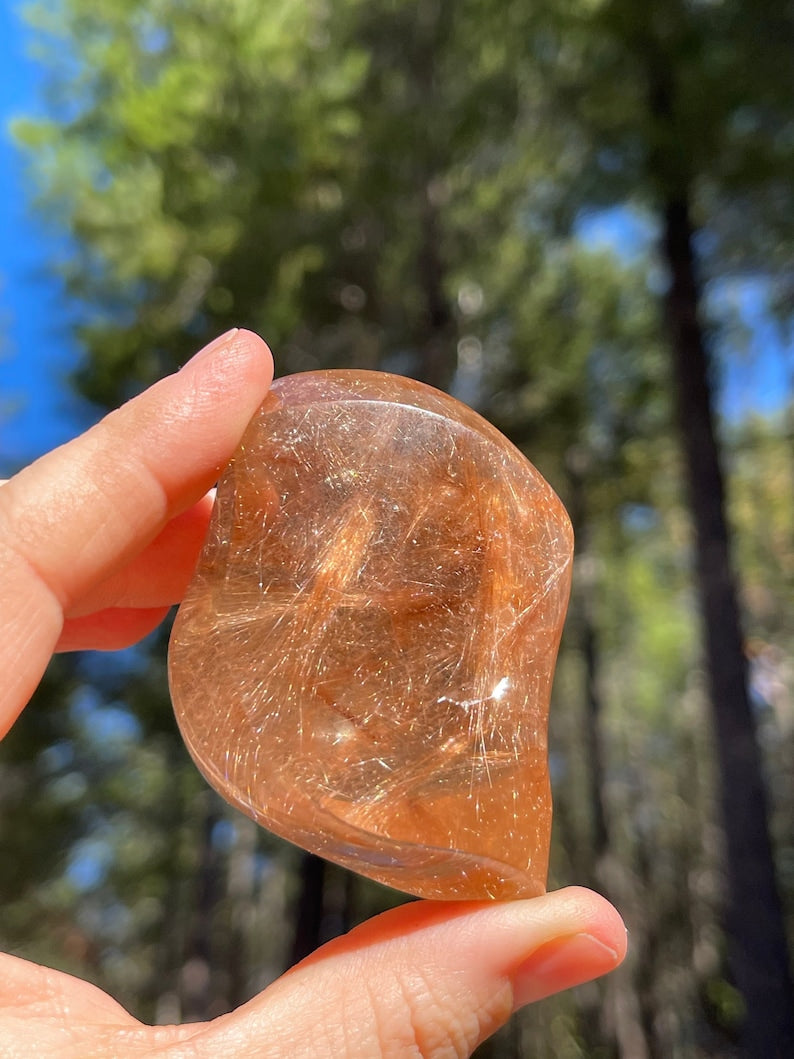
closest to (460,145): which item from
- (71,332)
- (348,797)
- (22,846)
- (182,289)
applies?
(182,289)

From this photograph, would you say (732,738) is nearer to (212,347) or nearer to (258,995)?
(258,995)

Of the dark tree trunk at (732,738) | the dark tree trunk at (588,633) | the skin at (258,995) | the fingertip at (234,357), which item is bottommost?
the dark tree trunk at (588,633)

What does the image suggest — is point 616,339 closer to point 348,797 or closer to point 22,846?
point 348,797

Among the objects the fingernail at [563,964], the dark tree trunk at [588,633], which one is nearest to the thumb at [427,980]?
the fingernail at [563,964]

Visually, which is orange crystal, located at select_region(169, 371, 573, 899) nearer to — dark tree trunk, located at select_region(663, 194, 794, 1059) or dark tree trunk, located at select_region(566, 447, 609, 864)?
dark tree trunk, located at select_region(663, 194, 794, 1059)

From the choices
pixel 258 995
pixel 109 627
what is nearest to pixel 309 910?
pixel 109 627

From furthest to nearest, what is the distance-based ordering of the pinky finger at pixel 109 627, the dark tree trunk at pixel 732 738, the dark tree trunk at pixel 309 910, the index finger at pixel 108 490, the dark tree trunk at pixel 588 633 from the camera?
1. the dark tree trunk at pixel 588 633
2. the dark tree trunk at pixel 309 910
3. the dark tree trunk at pixel 732 738
4. the pinky finger at pixel 109 627
5. the index finger at pixel 108 490

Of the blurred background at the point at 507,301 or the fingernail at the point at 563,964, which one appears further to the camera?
the blurred background at the point at 507,301

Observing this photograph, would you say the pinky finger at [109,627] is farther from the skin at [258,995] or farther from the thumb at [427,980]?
the thumb at [427,980]
